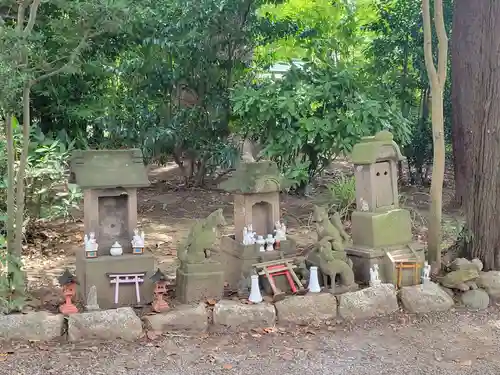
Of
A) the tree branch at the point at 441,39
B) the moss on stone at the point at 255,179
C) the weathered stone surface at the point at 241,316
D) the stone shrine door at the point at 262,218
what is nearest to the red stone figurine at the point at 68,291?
the weathered stone surface at the point at 241,316

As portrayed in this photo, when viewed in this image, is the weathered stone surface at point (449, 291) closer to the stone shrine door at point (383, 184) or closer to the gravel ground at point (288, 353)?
the gravel ground at point (288, 353)

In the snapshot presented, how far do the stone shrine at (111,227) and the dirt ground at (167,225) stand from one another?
294mm

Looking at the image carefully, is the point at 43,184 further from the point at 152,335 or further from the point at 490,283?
the point at 490,283

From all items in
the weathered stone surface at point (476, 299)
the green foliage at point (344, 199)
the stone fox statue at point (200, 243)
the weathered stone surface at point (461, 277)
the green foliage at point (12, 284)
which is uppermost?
the green foliage at point (344, 199)

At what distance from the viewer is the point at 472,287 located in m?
4.89

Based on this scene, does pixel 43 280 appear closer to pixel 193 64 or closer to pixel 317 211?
pixel 317 211

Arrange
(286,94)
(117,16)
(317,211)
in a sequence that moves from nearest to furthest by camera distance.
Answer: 1. (117,16)
2. (317,211)
3. (286,94)

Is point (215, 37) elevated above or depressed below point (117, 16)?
above

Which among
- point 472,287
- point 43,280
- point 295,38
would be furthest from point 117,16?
point 295,38

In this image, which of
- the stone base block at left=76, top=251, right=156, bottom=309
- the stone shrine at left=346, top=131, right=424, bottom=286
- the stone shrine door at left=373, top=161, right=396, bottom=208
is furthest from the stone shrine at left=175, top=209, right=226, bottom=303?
the stone shrine door at left=373, top=161, right=396, bottom=208

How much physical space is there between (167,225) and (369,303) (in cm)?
387

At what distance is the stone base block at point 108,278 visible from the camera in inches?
169

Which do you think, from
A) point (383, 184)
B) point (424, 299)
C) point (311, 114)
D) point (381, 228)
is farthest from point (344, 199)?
point (424, 299)

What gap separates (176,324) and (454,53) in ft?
17.6
